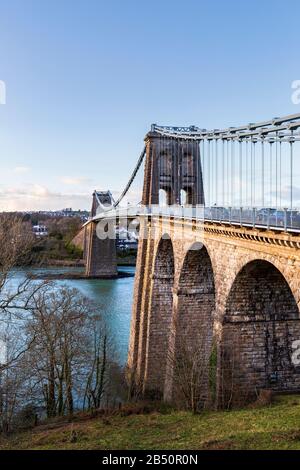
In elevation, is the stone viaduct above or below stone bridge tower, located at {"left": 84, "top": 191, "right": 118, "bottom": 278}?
below

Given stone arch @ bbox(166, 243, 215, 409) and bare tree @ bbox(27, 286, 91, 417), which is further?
stone arch @ bbox(166, 243, 215, 409)

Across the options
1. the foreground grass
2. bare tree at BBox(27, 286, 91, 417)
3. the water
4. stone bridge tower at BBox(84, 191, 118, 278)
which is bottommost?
the foreground grass

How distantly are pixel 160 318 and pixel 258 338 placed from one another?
23.2 ft

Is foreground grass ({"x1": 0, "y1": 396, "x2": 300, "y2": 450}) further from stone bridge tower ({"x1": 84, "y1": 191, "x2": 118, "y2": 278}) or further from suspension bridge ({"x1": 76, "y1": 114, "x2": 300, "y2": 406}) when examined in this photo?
stone bridge tower ({"x1": 84, "y1": 191, "x2": 118, "y2": 278})

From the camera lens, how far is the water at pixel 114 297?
73.6 feet

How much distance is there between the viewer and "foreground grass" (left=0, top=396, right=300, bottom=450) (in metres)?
8.34

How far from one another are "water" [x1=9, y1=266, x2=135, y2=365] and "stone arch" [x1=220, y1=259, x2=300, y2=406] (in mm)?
5073

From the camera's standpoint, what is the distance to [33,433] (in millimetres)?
11094

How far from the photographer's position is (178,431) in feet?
32.3

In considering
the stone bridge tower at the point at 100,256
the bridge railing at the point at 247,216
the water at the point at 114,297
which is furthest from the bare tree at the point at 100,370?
the stone bridge tower at the point at 100,256

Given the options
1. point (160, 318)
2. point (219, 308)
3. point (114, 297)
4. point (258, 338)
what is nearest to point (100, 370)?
point (160, 318)

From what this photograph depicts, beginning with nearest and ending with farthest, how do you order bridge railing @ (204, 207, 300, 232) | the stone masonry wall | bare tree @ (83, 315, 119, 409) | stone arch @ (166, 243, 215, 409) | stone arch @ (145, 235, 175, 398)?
bridge railing @ (204, 207, 300, 232) < the stone masonry wall < bare tree @ (83, 315, 119, 409) < stone arch @ (166, 243, 215, 409) < stone arch @ (145, 235, 175, 398)

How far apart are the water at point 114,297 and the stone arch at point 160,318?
90.2 inches

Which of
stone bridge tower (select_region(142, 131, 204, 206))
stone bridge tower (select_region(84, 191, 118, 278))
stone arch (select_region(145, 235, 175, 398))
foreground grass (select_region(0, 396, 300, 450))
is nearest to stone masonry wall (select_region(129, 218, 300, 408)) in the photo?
foreground grass (select_region(0, 396, 300, 450))
